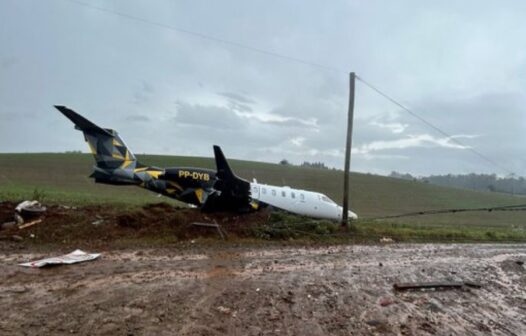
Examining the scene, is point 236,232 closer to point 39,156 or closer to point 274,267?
point 274,267

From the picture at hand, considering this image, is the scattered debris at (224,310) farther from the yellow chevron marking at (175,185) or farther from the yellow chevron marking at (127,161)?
the yellow chevron marking at (127,161)

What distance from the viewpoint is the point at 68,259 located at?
9953 mm

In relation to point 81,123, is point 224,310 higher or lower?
lower

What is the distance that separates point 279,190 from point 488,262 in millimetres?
9442

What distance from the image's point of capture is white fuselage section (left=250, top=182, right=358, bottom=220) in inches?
744

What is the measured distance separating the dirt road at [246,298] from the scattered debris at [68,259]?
31 centimetres

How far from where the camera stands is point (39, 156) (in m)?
68.2

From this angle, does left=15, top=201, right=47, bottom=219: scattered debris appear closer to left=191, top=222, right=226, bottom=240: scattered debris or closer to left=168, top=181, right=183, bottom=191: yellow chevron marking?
left=168, top=181, right=183, bottom=191: yellow chevron marking

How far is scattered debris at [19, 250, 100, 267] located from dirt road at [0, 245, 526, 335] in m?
0.31

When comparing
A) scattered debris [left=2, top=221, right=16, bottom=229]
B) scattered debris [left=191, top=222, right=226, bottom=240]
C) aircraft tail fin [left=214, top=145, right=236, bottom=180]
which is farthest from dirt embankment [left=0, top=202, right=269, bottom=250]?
aircraft tail fin [left=214, top=145, right=236, bottom=180]

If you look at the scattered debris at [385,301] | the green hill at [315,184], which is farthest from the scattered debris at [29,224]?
the green hill at [315,184]

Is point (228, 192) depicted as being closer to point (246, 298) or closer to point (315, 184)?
point (246, 298)

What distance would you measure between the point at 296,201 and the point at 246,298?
12.6 m

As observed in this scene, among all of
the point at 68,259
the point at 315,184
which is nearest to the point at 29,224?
the point at 68,259
